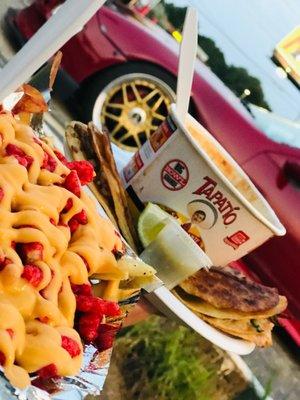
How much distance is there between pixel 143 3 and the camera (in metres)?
5.72

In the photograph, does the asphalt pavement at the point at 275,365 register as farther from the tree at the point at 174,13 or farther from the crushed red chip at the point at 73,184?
the tree at the point at 174,13

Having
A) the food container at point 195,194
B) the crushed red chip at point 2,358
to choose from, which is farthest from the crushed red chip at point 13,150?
the food container at point 195,194

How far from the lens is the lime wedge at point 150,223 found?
1614 mm

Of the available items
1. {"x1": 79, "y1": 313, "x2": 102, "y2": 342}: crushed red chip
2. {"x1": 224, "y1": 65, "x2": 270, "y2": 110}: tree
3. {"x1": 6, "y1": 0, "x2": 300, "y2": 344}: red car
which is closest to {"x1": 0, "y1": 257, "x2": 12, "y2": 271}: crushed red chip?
{"x1": 79, "y1": 313, "x2": 102, "y2": 342}: crushed red chip

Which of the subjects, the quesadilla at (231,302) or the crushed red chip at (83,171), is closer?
the crushed red chip at (83,171)

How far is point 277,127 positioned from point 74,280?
320 cm

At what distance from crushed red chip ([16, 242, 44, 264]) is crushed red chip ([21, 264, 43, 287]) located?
0.02 metres

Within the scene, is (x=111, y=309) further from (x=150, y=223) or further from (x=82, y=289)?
(x=150, y=223)

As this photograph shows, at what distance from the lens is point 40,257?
3.63ft

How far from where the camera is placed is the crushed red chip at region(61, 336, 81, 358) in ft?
3.51

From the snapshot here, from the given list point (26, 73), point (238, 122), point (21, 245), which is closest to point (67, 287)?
point (21, 245)

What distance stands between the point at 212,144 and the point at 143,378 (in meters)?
0.81

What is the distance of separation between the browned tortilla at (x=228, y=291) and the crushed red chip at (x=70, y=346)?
1.91 ft

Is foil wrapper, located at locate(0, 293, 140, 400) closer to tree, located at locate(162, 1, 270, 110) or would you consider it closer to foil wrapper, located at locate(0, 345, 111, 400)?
foil wrapper, located at locate(0, 345, 111, 400)
